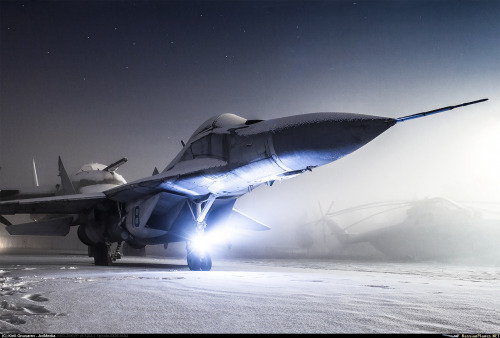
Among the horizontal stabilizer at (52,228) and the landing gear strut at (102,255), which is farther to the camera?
the horizontal stabilizer at (52,228)

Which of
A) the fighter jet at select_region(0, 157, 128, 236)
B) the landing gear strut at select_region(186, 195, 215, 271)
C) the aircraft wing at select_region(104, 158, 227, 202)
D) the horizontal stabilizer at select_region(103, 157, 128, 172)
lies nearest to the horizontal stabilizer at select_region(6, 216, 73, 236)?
the fighter jet at select_region(0, 157, 128, 236)

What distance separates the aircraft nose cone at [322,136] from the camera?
6109 millimetres

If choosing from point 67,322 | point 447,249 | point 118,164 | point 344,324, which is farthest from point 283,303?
point 447,249

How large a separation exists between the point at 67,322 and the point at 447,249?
35.0 meters

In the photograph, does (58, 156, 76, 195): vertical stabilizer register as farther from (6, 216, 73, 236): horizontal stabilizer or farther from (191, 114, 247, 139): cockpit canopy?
(191, 114, 247, 139): cockpit canopy

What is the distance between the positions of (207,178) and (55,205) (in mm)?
7439

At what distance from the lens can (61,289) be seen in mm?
5309

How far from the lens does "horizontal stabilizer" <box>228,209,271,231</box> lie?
15406mm

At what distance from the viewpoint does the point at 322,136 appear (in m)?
6.46

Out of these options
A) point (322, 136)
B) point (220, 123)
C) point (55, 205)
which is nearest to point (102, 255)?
point (55, 205)

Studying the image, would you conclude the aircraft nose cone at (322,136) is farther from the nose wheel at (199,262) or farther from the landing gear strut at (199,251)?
the nose wheel at (199,262)

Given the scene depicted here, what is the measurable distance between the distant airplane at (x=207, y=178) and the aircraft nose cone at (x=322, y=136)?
13mm

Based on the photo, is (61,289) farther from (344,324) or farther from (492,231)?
(492,231)

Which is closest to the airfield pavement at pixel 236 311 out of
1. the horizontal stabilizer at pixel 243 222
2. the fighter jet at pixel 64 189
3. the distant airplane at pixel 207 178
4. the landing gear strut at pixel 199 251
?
the distant airplane at pixel 207 178
